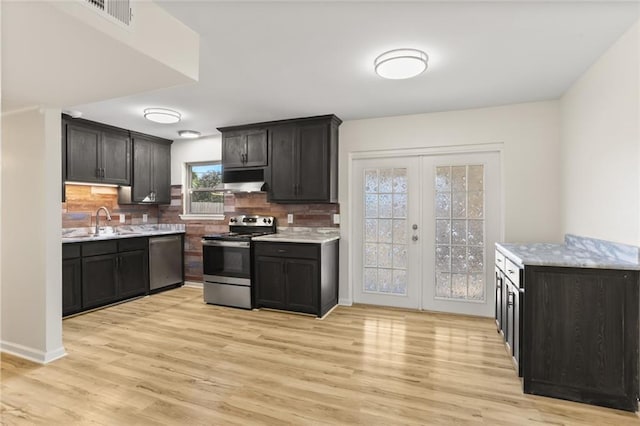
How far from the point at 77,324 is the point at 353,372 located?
307 cm

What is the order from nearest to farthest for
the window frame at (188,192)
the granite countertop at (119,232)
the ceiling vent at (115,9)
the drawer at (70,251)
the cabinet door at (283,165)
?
1. the ceiling vent at (115,9)
2. the drawer at (70,251)
3. the granite countertop at (119,232)
4. the cabinet door at (283,165)
5. the window frame at (188,192)

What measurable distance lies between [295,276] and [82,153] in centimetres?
316

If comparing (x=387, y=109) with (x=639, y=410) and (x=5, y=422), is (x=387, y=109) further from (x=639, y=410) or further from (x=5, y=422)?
(x=5, y=422)

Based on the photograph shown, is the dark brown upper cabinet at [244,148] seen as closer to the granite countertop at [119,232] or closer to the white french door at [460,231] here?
the granite countertop at [119,232]

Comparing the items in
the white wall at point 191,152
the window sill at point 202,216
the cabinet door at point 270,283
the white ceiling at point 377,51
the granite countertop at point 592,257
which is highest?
the white ceiling at point 377,51

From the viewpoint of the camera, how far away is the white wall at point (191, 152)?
5312 mm

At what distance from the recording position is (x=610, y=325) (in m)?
2.09

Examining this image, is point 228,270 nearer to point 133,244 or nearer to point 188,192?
point 133,244

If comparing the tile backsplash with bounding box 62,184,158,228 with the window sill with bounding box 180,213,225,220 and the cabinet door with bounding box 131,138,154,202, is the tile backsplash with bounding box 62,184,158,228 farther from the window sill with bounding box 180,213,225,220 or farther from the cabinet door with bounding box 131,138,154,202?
the window sill with bounding box 180,213,225,220

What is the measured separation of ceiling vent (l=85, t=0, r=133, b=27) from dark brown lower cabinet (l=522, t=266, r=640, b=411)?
2.81m

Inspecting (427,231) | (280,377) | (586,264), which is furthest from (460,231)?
(280,377)

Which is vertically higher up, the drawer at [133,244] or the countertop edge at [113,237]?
the countertop edge at [113,237]

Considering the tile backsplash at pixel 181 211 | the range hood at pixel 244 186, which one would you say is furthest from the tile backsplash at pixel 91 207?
the range hood at pixel 244 186

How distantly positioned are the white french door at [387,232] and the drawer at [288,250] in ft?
2.56
